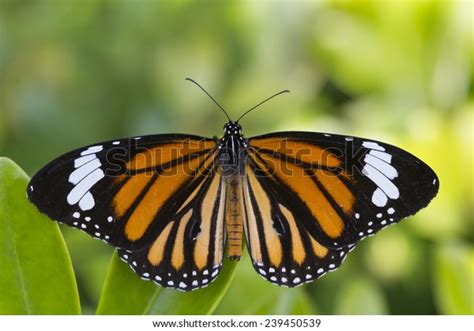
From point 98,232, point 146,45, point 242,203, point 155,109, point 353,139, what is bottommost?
point 98,232

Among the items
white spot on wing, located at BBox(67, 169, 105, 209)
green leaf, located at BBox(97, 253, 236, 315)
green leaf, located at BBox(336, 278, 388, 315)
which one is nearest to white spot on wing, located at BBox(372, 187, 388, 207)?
green leaf, located at BBox(336, 278, 388, 315)

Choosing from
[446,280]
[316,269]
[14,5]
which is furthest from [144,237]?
[14,5]

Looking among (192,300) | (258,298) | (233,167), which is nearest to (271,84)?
(233,167)

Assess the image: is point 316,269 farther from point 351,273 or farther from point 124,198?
point 351,273

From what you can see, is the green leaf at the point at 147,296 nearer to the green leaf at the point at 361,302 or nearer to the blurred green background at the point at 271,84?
the green leaf at the point at 361,302

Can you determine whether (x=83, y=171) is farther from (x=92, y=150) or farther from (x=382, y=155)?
(x=382, y=155)

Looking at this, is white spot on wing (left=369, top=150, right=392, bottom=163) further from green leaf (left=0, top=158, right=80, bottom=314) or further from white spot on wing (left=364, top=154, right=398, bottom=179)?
green leaf (left=0, top=158, right=80, bottom=314)

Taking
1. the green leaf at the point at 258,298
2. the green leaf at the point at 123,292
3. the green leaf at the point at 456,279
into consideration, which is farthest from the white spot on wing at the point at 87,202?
the green leaf at the point at 456,279
